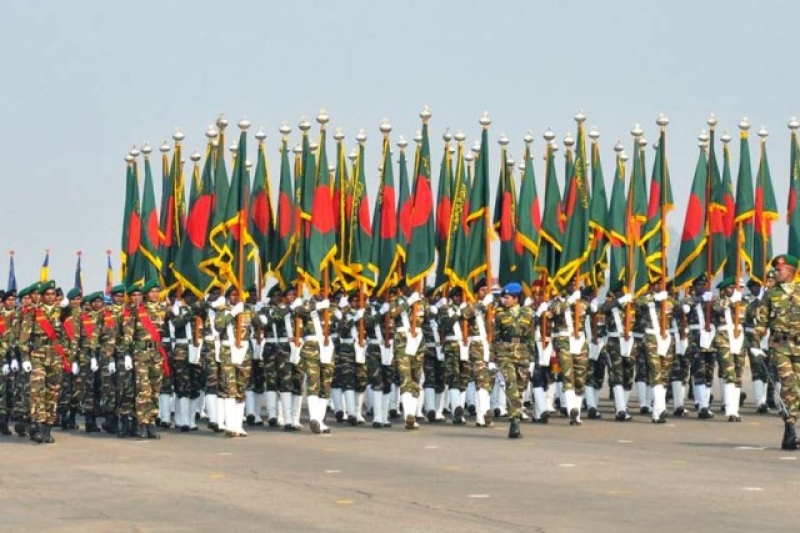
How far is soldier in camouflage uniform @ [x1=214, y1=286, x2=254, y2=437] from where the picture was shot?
73.2ft

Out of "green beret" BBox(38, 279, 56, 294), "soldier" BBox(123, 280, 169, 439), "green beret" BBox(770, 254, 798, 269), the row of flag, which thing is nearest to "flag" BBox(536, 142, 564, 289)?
the row of flag

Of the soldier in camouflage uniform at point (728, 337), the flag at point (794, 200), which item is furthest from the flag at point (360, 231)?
the flag at point (794, 200)

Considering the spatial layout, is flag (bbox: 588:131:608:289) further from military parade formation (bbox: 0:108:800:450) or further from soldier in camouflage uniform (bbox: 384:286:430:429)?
soldier in camouflage uniform (bbox: 384:286:430:429)

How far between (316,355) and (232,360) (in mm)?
1141

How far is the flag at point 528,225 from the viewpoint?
2594cm

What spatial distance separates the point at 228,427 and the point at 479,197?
5.12m

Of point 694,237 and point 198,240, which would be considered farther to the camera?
point 694,237

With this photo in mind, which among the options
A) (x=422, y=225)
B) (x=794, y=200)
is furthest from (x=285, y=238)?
(x=794, y=200)

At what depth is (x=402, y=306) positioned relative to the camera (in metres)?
23.7

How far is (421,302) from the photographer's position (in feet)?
78.8

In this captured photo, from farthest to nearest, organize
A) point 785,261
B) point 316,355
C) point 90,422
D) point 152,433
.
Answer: point 90,422, point 316,355, point 152,433, point 785,261

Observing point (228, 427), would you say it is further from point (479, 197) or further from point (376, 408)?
point (479, 197)

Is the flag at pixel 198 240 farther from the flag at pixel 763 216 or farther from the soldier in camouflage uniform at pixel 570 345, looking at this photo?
the flag at pixel 763 216

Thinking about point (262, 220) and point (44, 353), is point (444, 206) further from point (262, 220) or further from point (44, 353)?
point (44, 353)
